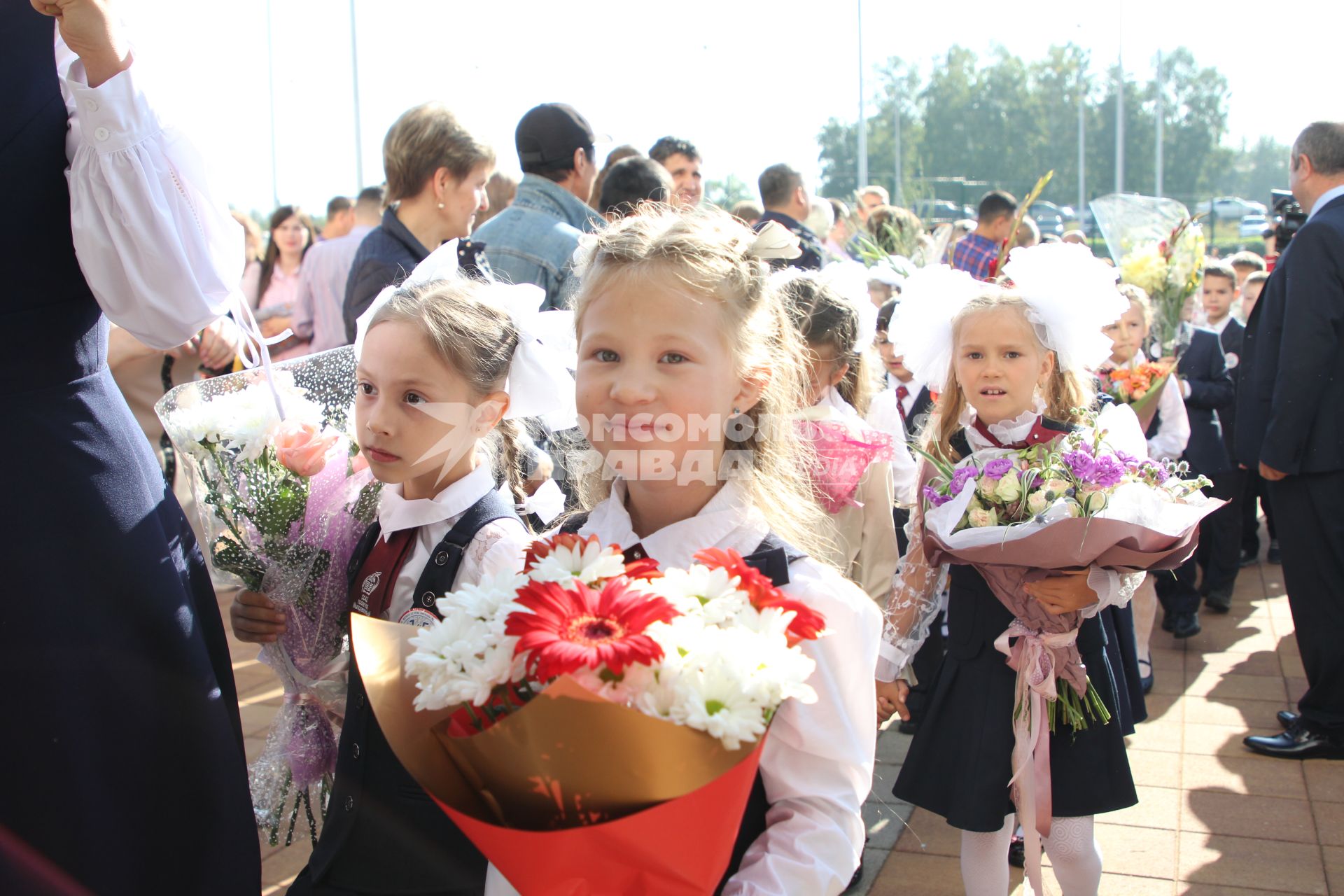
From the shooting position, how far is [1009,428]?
307cm

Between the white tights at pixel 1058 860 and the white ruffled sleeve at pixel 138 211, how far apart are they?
2.27m

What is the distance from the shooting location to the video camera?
6660 mm

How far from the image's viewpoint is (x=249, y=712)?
184 inches

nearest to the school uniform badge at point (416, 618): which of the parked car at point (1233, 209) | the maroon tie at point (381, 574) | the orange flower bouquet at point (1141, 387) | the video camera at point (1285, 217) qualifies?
the maroon tie at point (381, 574)

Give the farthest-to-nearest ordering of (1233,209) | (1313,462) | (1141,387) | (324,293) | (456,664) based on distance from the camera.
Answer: (1233,209) < (324,293) < (1141,387) < (1313,462) < (456,664)

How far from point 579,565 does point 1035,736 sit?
1.91 meters

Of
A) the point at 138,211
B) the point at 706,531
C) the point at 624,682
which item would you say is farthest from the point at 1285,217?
the point at 624,682

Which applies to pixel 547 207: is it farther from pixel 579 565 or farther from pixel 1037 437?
pixel 579 565

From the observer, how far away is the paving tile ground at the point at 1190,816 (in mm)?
3305

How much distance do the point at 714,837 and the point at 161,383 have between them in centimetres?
391

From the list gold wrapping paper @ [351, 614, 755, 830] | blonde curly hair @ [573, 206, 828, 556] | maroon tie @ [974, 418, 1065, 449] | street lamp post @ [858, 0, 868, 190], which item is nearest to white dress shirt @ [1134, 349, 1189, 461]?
maroon tie @ [974, 418, 1065, 449]

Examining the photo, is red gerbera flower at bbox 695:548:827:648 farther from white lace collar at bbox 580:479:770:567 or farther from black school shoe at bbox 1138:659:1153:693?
black school shoe at bbox 1138:659:1153:693

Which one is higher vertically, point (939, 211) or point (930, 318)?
point (939, 211)

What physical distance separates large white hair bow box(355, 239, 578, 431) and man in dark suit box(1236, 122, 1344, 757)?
133 inches
